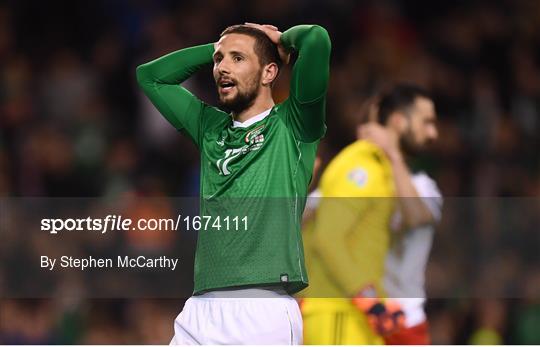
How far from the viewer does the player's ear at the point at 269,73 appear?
430 centimetres

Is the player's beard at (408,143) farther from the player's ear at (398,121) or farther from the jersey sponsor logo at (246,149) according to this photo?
the jersey sponsor logo at (246,149)

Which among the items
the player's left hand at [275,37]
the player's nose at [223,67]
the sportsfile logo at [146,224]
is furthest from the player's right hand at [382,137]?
the player's nose at [223,67]

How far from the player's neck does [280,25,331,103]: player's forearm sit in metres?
0.18

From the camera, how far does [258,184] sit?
418 centimetres

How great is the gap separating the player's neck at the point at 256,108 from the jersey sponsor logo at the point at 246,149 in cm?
7

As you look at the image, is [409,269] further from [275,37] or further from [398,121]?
[275,37]

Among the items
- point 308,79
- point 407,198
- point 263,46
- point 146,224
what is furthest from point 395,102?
point 308,79

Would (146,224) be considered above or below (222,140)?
below

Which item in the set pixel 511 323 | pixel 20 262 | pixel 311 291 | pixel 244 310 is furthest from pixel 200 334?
pixel 511 323

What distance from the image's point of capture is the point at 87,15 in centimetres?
1032

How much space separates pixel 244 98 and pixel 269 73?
4.6 inches

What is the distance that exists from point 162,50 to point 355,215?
4682mm

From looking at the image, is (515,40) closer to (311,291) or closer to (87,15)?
(87,15)

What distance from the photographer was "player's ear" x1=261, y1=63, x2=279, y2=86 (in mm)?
4297
